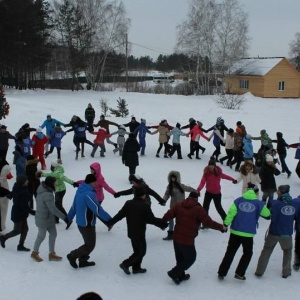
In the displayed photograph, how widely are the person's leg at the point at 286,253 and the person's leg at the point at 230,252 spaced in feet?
2.53

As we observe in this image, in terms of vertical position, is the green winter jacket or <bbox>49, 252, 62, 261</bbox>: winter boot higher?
the green winter jacket

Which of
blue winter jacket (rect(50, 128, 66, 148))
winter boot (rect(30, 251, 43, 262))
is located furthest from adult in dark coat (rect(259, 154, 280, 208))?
blue winter jacket (rect(50, 128, 66, 148))

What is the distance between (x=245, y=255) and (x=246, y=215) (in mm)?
675

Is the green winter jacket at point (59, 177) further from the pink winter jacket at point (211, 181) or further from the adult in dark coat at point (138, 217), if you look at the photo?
the pink winter jacket at point (211, 181)

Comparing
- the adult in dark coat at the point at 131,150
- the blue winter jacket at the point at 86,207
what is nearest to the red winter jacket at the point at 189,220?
the blue winter jacket at the point at 86,207

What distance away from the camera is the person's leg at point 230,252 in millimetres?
6623

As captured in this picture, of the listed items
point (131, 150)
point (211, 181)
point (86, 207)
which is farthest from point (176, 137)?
point (86, 207)

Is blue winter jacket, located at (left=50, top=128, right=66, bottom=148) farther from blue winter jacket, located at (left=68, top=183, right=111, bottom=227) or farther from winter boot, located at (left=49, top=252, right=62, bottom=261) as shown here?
blue winter jacket, located at (left=68, top=183, right=111, bottom=227)

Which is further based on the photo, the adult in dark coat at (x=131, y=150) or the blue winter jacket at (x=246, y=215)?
the adult in dark coat at (x=131, y=150)

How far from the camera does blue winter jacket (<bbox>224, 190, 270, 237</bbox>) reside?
6.48 metres

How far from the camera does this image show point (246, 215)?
255 inches

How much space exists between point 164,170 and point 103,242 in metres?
6.47

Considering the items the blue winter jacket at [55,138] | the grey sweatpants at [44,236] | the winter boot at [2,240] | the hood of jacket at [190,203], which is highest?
the blue winter jacket at [55,138]

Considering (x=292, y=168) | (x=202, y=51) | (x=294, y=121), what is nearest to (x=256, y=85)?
(x=202, y=51)
